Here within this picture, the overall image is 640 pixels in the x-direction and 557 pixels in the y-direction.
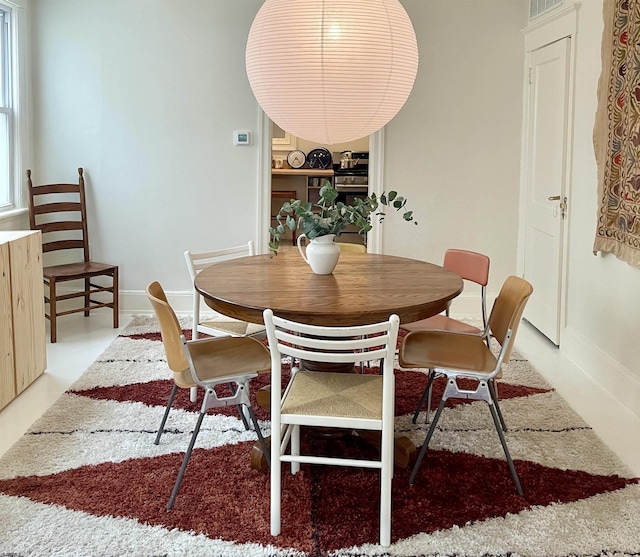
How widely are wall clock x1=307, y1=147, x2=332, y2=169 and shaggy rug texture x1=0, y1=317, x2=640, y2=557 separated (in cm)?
611

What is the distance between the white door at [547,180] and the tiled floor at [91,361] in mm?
275

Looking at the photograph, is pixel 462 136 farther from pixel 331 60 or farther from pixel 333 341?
pixel 333 341

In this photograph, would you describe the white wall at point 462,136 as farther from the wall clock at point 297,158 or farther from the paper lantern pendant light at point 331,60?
the wall clock at point 297,158

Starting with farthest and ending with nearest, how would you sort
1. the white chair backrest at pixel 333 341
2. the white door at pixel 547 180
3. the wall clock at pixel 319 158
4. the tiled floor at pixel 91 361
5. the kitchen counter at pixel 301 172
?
the wall clock at pixel 319 158 < the kitchen counter at pixel 301 172 < the white door at pixel 547 180 < the tiled floor at pixel 91 361 < the white chair backrest at pixel 333 341

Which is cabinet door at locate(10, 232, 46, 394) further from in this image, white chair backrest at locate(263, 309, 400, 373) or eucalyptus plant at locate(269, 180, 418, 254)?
white chair backrest at locate(263, 309, 400, 373)

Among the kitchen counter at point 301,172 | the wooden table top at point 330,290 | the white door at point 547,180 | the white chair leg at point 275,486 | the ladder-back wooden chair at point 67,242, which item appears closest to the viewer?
the white chair leg at point 275,486

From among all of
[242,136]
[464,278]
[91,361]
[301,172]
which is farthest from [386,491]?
[301,172]

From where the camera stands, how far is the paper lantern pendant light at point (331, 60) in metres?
2.78

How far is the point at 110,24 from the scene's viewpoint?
5.13 metres

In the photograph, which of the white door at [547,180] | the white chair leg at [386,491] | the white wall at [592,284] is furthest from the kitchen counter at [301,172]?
the white chair leg at [386,491]

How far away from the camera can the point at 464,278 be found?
359cm

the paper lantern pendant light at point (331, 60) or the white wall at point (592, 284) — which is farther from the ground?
the paper lantern pendant light at point (331, 60)

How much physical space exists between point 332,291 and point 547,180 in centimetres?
264

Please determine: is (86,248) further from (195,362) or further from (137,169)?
(195,362)
